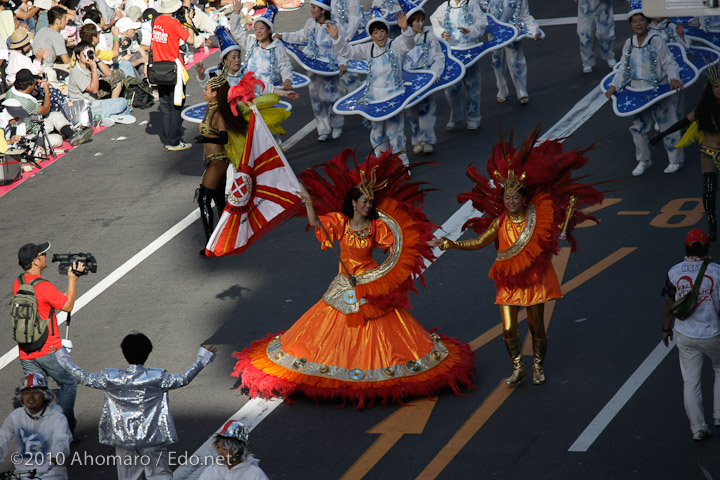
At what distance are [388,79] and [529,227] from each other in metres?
6.23

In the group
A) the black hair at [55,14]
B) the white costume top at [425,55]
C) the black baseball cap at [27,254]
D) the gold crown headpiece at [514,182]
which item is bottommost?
the gold crown headpiece at [514,182]

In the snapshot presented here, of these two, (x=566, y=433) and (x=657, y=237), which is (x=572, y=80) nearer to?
(x=657, y=237)

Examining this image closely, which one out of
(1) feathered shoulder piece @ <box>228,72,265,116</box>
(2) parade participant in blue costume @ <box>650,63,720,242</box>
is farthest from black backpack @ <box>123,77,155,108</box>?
(2) parade participant in blue costume @ <box>650,63,720,242</box>

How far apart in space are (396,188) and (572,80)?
949 cm

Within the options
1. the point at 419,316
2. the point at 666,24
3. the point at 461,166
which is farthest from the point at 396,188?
the point at 666,24

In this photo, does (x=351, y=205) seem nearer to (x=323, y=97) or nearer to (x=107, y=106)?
(x=323, y=97)

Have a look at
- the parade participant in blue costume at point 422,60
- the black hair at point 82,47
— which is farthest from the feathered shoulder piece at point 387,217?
the black hair at point 82,47

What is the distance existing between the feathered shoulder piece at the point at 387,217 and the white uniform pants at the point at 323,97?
→ 730 centimetres

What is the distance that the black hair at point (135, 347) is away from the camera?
8.06 metres

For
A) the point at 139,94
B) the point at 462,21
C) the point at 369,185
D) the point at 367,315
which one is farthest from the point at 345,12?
the point at 367,315

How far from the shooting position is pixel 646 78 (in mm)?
14430

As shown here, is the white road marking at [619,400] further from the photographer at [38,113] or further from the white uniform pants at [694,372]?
the photographer at [38,113]

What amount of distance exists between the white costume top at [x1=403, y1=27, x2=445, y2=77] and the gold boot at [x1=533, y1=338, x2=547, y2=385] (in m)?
6.74

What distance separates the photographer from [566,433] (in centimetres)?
912
